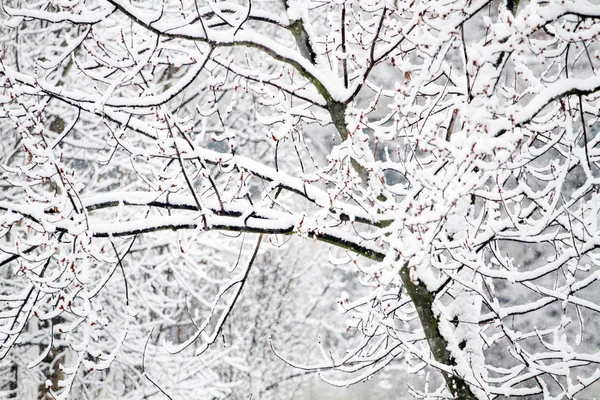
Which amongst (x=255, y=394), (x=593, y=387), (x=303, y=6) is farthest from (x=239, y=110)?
(x=593, y=387)

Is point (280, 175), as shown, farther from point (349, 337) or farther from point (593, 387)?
point (593, 387)

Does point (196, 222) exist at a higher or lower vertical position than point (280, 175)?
lower

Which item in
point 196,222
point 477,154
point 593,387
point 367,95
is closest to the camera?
point 477,154

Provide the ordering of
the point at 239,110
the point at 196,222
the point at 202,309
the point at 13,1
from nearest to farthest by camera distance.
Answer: the point at 196,222
the point at 13,1
the point at 239,110
the point at 202,309

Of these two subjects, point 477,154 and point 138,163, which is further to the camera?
point 138,163

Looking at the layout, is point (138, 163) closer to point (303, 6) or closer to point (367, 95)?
point (303, 6)

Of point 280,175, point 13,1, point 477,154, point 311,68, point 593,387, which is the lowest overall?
point 477,154

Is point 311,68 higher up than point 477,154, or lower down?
higher up

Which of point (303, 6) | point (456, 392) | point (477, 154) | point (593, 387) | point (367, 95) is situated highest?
point (367, 95)

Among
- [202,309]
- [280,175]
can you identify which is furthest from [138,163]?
[280,175]
